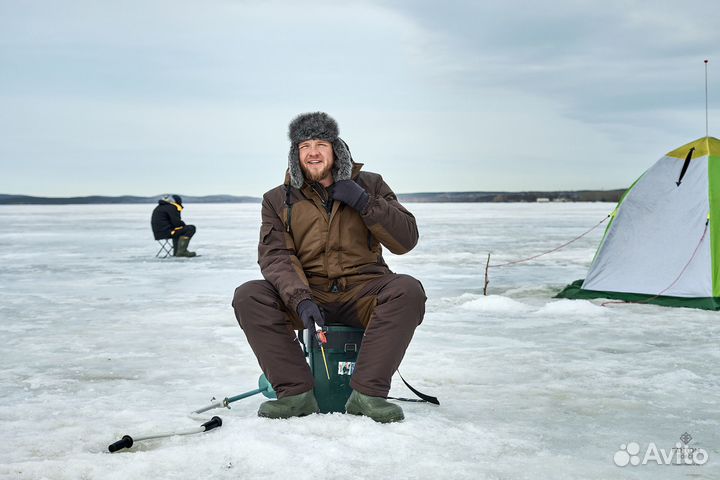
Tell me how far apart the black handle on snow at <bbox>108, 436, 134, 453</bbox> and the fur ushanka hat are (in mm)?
1298

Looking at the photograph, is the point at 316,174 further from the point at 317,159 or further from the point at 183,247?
the point at 183,247

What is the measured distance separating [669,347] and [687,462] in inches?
98.4

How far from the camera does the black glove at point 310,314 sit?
312 centimetres

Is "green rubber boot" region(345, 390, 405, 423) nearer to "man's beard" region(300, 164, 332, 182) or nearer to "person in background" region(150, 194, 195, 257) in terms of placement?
"man's beard" region(300, 164, 332, 182)

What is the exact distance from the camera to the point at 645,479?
2.67m

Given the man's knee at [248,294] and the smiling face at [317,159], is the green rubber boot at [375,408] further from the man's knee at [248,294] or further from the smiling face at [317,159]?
the smiling face at [317,159]

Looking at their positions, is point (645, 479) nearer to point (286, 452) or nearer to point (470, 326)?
point (286, 452)

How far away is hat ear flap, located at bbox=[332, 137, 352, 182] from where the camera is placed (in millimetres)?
3344

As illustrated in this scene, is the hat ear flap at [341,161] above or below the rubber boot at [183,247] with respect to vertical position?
above

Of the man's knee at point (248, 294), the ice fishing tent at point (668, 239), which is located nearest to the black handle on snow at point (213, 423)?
the man's knee at point (248, 294)

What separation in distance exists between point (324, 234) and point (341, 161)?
0.34m

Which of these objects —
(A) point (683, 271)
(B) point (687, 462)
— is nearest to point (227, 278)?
(A) point (683, 271)

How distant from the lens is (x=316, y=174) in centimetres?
337

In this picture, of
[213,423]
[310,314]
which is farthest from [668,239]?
[213,423]
